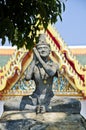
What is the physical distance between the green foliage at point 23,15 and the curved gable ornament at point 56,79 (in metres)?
9.12

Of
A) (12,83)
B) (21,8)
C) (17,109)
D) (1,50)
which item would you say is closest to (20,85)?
(12,83)

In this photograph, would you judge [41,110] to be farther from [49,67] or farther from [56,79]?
[56,79]

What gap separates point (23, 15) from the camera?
7492 millimetres

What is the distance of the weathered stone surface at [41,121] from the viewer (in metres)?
8.91

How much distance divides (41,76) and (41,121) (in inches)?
43.6

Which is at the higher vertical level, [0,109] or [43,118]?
[43,118]

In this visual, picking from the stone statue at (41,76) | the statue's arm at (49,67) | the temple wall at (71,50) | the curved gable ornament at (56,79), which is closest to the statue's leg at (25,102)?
the stone statue at (41,76)

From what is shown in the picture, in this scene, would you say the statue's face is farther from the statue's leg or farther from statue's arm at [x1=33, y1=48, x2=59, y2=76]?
→ the statue's leg

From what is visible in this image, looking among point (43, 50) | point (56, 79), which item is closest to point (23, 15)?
point (43, 50)

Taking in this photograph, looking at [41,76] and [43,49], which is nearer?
[41,76]

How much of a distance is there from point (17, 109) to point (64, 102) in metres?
0.67

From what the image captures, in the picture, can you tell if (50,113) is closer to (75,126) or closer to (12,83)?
(75,126)

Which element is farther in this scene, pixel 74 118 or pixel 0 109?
pixel 0 109

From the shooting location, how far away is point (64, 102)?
9812mm
